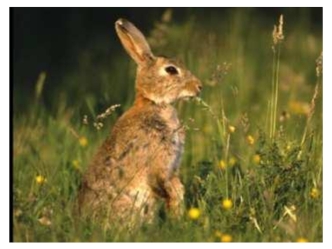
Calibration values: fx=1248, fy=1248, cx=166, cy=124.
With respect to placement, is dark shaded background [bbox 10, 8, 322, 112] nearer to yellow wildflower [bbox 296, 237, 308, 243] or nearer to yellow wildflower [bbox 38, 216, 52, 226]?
yellow wildflower [bbox 38, 216, 52, 226]

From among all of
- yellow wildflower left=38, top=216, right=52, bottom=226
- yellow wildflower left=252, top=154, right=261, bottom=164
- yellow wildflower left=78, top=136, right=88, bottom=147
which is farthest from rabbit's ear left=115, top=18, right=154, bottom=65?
yellow wildflower left=38, top=216, right=52, bottom=226

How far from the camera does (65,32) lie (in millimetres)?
12461

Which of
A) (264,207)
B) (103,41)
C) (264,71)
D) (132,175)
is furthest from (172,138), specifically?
(103,41)

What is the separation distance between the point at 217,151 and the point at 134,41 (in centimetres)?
109

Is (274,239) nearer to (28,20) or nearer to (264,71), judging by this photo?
(264,71)

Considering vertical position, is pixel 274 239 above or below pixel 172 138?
below

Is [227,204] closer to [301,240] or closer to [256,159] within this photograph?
[301,240]

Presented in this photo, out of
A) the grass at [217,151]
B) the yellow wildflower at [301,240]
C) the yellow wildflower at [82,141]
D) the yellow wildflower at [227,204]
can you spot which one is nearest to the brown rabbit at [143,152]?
the grass at [217,151]

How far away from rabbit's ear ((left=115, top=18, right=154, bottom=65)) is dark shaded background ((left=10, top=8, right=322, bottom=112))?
2819 millimetres

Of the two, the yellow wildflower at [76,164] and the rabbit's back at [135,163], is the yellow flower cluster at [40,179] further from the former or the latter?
the yellow wildflower at [76,164]

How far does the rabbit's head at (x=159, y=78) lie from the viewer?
846cm

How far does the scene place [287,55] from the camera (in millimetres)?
12070
